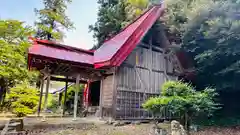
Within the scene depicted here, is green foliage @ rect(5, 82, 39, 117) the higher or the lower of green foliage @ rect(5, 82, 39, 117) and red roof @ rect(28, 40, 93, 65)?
the lower

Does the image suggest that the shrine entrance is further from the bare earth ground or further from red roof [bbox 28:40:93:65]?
the bare earth ground

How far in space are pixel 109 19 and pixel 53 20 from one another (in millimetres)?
6188

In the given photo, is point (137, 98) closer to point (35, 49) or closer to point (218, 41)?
point (218, 41)

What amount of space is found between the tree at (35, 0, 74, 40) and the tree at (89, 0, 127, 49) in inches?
134

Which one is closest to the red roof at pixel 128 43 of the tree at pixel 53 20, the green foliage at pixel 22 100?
the green foliage at pixel 22 100

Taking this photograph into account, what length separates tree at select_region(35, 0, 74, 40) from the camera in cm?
1725

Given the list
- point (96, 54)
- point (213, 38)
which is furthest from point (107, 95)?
point (213, 38)

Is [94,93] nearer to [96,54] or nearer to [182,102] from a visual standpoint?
[96,54]

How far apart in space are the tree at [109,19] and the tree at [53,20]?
11.2 feet

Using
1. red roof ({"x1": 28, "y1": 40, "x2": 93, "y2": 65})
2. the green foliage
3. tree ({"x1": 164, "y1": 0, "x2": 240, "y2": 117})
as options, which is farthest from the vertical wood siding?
tree ({"x1": 164, "y1": 0, "x2": 240, "y2": 117})

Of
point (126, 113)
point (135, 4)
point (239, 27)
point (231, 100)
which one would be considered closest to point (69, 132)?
point (126, 113)

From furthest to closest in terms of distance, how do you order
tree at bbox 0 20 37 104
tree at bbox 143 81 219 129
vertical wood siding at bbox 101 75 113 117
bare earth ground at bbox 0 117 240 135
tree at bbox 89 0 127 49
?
tree at bbox 89 0 127 49 → vertical wood siding at bbox 101 75 113 117 → bare earth ground at bbox 0 117 240 135 → tree at bbox 143 81 219 129 → tree at bbox 0 20 37 104

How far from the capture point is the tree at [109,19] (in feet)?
47.9

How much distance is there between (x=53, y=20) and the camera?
703 inches
